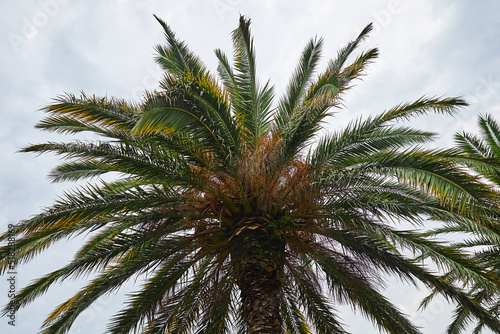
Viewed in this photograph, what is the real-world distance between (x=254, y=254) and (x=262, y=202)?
2.90ft

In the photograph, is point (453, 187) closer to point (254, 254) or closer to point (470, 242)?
point (254, 254)

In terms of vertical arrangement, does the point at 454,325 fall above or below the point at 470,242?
below

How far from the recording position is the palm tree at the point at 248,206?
26.6 ft

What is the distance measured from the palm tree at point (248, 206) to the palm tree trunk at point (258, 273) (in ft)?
0.08

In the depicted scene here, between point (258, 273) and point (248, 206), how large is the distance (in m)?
1.12

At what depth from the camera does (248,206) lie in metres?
8.73

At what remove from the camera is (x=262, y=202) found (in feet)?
28.1

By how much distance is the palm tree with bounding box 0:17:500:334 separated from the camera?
8094 mm

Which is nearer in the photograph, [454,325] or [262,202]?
[262,202]

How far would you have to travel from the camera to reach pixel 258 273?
870 centimetres

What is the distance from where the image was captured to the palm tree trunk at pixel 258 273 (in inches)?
335

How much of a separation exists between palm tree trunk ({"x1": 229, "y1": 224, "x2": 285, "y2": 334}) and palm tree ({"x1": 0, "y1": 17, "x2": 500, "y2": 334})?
23mm

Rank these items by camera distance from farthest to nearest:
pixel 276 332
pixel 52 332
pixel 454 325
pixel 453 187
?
1. pixel 454 325
2. pixel 52 332
3. pixel 276 332
4. pixel 453 187

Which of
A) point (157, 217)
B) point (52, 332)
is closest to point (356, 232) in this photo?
point (157, 217)
